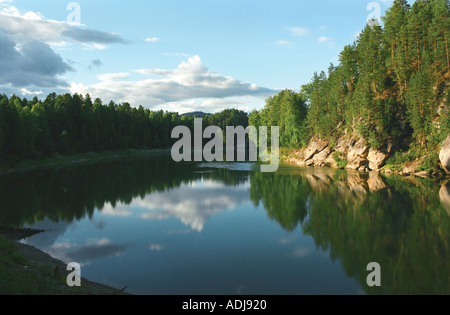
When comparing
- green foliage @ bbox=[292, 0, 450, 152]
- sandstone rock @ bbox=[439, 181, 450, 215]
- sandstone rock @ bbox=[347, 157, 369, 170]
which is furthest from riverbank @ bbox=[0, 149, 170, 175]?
sandstone rock @ bbox=[439, 181, 450, 215]

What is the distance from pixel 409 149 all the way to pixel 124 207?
166 ft

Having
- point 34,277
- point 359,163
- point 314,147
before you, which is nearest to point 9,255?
point 34,277

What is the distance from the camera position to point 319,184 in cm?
5138

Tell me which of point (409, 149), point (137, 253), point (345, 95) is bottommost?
point (137, 253)

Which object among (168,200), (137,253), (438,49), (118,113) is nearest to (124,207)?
(168,200)

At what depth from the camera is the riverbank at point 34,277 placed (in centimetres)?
1333

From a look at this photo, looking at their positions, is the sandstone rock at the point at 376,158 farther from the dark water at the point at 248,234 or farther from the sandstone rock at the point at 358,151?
the dark water at the point at 248,234

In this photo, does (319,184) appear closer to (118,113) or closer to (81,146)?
(81,146)

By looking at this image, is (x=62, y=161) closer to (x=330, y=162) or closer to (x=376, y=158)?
(x=330, y=162)

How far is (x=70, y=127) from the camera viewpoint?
104 metres

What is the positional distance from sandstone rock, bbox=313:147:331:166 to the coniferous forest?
2943mm

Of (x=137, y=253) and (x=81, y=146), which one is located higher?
(x=81, y=146)

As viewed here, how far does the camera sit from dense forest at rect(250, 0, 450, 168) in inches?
2215

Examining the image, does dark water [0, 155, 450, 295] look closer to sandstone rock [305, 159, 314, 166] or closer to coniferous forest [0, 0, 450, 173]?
coniferous forest [0, 0, 450, 173]
